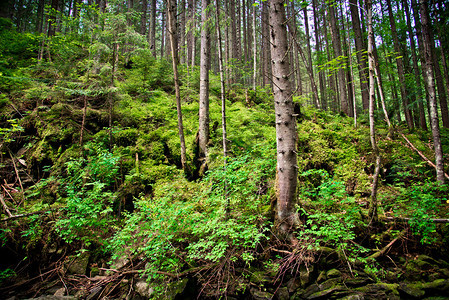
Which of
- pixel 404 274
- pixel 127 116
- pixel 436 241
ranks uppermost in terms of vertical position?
pixel 127 116

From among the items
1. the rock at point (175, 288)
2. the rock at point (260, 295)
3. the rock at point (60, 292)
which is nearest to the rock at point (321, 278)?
the rock at point (260, 295)

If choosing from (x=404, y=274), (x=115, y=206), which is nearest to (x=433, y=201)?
(x=404, y=274)

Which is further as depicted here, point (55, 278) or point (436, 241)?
point (55, 278)

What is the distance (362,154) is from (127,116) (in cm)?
884

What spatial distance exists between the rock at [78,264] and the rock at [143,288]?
1.54 m

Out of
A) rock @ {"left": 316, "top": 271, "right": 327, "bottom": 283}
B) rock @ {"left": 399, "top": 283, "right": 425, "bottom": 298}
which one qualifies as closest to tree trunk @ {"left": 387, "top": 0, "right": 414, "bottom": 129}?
rock @ {"left": 399, "top": 283, "right": 425, "bottom": 298}

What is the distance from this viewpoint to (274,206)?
4.45 metres

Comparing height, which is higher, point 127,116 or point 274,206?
point 127,116

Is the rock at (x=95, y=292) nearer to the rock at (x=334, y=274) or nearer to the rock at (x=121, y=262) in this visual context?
the rock at (x=121, y=262)

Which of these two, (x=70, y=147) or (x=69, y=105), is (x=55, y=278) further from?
(x=69, y=105)

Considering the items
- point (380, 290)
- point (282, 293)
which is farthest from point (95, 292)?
point (380, 290)

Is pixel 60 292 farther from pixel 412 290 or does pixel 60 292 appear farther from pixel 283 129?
pixel 412 290

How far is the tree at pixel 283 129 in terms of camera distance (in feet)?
13.6

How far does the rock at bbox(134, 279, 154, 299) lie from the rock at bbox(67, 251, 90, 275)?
5.06ft
